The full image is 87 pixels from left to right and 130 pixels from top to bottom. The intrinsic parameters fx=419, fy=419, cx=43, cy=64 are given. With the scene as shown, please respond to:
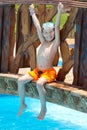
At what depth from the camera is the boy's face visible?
4895 mm

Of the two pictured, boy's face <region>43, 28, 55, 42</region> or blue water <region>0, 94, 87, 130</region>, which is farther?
blue water <region>0, 94, 87, 130</region>

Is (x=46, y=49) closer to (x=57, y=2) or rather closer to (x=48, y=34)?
(x=48, y=34)

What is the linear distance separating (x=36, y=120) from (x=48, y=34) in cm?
204

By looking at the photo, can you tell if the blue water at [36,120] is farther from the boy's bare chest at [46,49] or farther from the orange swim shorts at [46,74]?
the boy's bare chest at [46,49]

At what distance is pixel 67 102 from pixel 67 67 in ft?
1.63

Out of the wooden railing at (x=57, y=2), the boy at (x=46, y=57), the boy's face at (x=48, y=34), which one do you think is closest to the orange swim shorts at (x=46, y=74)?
the boy at (x=46, y=57)

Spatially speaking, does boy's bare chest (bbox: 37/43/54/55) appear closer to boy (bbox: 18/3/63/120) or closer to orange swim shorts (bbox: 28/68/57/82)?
boy (bbox: 18/3/63/120)

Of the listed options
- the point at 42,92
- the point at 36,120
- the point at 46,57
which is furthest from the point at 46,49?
the point at 36,120

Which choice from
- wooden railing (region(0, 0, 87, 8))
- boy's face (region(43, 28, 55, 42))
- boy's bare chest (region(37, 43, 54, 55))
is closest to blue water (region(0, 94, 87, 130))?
boy's bare chest (region(37, 43, 54, 55))

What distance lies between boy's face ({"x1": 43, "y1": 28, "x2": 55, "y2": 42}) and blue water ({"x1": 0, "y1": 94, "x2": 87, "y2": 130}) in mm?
1707

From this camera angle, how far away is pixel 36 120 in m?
6.56

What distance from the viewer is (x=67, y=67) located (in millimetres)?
5129

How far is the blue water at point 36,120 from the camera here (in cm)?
623

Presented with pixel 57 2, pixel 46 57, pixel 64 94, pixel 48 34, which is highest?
pixel 57 2
